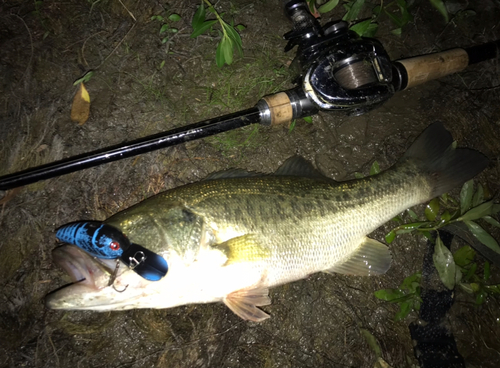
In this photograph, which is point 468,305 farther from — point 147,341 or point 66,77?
point 66,77

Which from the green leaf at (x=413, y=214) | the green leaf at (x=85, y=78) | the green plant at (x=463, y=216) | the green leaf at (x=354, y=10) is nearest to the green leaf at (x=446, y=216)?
the green plant at (x=463, y=216)

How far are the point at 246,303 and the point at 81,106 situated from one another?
7.76ft

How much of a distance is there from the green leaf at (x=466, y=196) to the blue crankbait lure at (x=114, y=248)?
307 centimetres

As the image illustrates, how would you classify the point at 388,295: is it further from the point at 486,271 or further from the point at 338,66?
the point at 338,66

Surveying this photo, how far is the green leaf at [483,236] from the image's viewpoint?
2.99 metres

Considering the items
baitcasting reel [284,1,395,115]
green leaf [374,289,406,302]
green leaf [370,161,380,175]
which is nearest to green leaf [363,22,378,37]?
baitcasting reel [284,1,395,115]

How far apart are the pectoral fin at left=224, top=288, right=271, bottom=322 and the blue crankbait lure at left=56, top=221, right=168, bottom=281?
0.62 metres

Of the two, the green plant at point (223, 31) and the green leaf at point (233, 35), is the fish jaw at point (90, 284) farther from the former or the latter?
the green leaf at point (233, 35)

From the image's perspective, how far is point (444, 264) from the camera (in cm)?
306

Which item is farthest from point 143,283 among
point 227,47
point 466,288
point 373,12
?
point 373,12

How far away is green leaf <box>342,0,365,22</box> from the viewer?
307cm

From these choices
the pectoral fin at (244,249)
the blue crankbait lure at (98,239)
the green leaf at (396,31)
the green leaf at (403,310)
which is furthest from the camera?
the green leaf at (396,31)

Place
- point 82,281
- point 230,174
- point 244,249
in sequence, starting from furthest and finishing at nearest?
1. point 230,174
2. point 244,249
3. point 82,281

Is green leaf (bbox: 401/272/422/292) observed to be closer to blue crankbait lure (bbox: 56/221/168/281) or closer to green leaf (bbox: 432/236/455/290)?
green leaf (bbox: 432/236/455/290)
